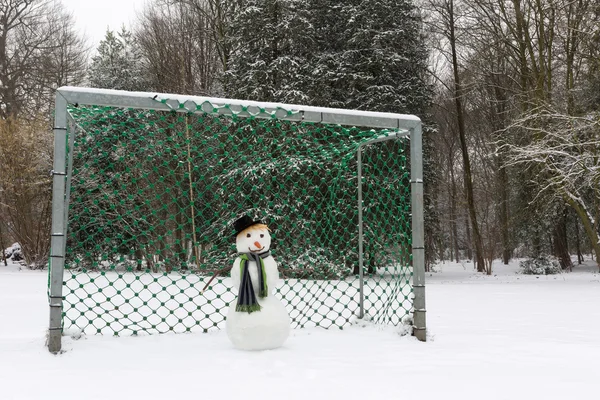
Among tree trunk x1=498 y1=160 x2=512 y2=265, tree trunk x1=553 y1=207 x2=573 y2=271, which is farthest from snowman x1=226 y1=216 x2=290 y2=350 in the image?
tree trunk x1=553 y1=207 x2=573 y2=271

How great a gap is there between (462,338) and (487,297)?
4.45 m

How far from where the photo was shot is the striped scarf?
10.9 feet

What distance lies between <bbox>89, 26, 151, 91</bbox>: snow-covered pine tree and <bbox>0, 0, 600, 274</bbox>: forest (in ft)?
0.15

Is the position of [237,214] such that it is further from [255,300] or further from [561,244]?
[561,244]

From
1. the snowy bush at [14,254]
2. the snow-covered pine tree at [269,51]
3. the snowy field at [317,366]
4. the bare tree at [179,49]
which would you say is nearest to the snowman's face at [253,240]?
the snowy field at [317,366]

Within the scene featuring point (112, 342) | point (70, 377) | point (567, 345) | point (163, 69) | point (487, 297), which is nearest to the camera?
point (70, 377)

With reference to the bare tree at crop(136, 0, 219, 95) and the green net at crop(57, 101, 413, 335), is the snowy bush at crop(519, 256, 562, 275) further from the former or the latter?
the bare tree at crop(136, 0, 219, 95)

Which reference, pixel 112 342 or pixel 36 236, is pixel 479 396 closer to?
pixel 112 342

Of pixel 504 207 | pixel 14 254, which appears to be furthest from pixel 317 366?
pixel 14 254

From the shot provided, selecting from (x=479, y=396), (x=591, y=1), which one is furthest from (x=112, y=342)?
(x=591, y=1)

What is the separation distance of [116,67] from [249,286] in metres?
13.9

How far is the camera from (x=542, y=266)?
1416cm

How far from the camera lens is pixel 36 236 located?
13.9m

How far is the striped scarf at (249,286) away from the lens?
3.34 meters
